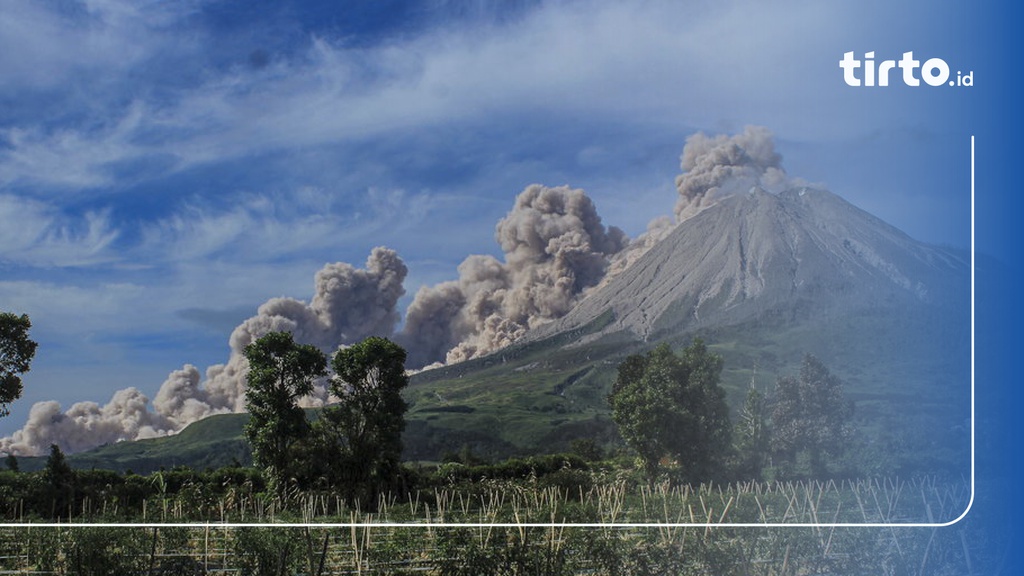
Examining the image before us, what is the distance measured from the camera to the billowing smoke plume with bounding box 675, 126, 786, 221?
623 centimetres

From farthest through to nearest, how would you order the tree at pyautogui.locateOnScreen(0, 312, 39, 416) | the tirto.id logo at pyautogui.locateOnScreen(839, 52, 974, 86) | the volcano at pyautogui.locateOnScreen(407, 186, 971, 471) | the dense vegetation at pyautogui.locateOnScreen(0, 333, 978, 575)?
the tree at pyautogui.locateOnScreen(0, 312, 39, 416)
the volcano at pyautogui.locateOnScreen(407, 186, 971, 471)
the dense vegetation at pyautogui.locateOnScreen(0, 333, 978, 575)
the tirto.id logo at pyautogui.locateOnScreen(839, 52, 974, 86)

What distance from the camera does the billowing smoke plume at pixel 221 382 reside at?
6078 mm

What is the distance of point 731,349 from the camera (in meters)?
7.64

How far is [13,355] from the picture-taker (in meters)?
5.99

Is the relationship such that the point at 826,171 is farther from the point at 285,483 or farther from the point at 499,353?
the point at 285,483

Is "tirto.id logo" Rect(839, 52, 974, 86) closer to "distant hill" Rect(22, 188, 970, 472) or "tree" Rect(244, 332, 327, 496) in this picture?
"distant hill" Rect(22, 188, 970, 472)

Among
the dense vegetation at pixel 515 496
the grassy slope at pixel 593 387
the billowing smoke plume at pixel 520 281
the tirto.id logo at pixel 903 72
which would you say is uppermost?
the tirto.id logo at pixel 903 72

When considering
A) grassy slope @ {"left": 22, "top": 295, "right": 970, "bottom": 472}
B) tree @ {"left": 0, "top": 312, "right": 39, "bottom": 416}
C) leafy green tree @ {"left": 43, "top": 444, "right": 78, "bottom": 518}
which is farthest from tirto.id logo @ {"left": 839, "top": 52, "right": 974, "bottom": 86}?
leafy green tree @ {"left": 43, "top": 444, "right": 78, "bottom": 518}

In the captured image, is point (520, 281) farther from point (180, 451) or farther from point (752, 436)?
point (180, 451)

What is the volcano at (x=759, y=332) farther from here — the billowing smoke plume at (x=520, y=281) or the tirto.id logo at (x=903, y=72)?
the tirto.id logo at (x=903, y=72)

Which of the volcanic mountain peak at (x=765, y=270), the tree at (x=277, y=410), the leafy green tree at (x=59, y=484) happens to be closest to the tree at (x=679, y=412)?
the volcanic mountain peak at (x=765, y=270)

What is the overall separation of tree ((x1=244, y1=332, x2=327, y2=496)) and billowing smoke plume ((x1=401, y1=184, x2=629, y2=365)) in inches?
34.9

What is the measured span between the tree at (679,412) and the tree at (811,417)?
422mm

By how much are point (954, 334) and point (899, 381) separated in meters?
0.52
